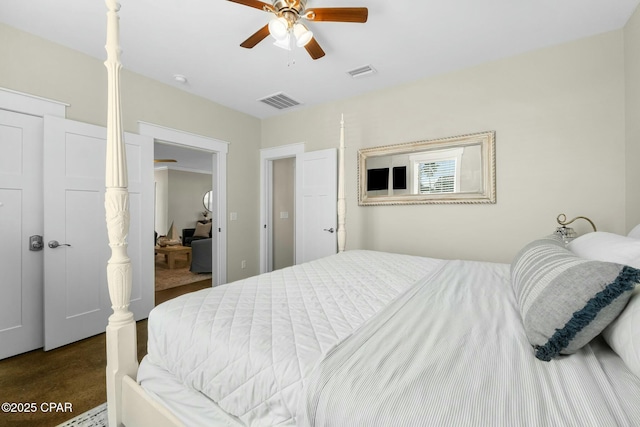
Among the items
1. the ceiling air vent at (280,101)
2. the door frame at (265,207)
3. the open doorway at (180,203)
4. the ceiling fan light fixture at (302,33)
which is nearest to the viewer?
the ceiling fan light fixture at (302,33)

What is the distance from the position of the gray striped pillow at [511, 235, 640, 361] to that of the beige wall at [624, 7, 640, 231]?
76.4 inches

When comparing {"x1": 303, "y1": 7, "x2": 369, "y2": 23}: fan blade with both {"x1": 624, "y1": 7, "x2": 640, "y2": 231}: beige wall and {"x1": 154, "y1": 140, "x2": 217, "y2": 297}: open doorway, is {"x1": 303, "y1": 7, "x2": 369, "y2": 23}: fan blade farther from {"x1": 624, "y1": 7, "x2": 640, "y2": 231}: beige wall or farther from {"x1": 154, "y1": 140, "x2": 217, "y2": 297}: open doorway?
{"x1": 154, "y1": 140, "x2": 217, "y2": 297}: open doorway

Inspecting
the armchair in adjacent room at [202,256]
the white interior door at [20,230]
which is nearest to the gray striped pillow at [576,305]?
the white interior door at [20,230]

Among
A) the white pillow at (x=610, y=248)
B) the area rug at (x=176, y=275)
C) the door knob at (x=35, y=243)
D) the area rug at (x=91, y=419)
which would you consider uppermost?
the white pillow at (x=610, y=248)

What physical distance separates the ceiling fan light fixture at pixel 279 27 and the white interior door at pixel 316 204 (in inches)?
70.4

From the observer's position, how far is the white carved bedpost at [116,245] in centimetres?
122

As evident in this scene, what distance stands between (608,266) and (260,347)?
1.00m

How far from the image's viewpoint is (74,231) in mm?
2418

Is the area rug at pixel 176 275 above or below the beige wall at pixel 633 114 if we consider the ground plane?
below

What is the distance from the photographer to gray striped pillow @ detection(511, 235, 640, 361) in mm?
684

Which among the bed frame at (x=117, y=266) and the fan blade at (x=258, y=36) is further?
the fan blade at (x=258, y=36)

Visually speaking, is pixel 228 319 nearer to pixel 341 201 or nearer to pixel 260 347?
pixel 260 347

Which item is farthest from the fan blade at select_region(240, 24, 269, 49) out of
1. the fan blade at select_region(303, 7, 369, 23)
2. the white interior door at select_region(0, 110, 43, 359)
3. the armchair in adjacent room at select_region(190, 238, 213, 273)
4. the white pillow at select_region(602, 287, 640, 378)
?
the armchair in adjacent room at select_region(190, 238, 213, 273)

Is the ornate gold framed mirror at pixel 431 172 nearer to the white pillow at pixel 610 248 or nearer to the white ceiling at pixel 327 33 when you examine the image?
the white ceiling at pixel 327 33
